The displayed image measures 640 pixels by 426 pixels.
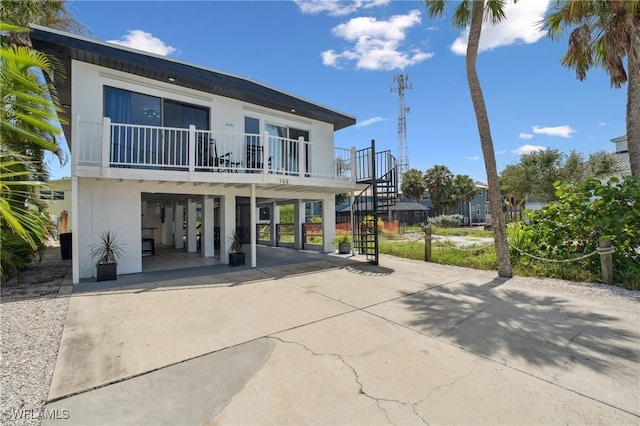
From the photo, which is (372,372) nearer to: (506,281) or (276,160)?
(506,281)

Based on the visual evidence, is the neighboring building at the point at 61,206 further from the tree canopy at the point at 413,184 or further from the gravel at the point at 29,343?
the tree canopy at the point at 413,184

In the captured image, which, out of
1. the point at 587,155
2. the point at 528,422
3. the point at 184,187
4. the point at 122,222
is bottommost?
the point at 528,422

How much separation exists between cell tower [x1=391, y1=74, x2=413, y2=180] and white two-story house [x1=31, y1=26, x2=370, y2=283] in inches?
1406

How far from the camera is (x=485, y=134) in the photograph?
303 inches

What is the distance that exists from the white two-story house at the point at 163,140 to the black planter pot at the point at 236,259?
0.45m

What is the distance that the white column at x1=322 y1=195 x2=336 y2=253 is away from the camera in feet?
40.4

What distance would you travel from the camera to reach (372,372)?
10.1 feet

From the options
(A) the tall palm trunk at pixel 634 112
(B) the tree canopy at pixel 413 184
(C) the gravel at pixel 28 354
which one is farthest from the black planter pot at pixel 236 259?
(B) the tree canopy at pixel 413 184

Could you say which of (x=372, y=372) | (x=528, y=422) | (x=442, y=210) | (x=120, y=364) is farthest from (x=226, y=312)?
(x=442, y=210)

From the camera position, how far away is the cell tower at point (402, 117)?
4459 cm

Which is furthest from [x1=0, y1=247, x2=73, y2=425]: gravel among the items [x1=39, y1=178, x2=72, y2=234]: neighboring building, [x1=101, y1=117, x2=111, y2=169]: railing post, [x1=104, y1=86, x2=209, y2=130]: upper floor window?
[x1=104, y1=86, x2=209, y2=130]: upper floor window

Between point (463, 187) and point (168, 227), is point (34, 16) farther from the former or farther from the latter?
point (463, 187)

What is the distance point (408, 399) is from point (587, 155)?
87.0 feet

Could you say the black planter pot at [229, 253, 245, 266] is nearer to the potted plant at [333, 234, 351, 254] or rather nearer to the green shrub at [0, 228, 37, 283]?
the potted plant at [333, 234, 351, 254]
